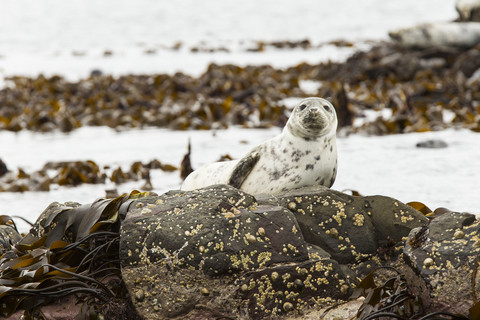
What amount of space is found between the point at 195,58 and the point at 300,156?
13.9m

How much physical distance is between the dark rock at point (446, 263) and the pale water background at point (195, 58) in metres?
1.51

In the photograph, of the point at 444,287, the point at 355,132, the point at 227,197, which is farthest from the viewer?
the point at 355,132

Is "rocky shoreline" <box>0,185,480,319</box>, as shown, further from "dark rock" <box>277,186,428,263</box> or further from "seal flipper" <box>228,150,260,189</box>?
"seal flipper" <box>228,150,260,189</box>

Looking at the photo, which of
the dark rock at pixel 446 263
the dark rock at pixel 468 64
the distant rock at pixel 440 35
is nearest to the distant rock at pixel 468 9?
the distant rock at pixel 440 35

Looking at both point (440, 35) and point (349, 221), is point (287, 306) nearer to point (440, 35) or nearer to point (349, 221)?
point (349, 221)

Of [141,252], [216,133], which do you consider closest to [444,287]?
[141,252]

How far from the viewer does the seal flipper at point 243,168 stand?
3.40 m

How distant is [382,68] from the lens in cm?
1107

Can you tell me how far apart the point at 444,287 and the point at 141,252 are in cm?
119

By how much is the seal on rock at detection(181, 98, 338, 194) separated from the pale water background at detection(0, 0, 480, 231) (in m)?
1.12

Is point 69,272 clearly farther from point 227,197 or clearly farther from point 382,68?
point 382,68

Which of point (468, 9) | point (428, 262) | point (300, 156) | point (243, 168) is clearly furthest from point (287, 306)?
point (468, 9)

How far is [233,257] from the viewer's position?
257 cm

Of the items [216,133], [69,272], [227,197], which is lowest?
[216,133]
